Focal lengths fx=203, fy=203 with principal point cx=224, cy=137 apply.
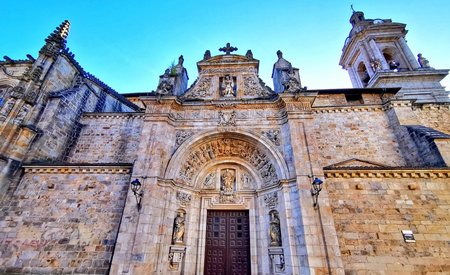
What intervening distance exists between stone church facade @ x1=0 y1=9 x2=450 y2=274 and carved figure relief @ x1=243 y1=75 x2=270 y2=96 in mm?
56

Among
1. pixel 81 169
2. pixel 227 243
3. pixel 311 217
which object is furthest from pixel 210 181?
pixel 81 169

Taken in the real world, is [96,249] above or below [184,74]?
below

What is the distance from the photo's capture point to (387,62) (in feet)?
71.2

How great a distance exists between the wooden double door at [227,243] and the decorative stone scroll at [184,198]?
110cm

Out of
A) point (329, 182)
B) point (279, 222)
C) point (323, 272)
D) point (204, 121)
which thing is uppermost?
point (204, 121)

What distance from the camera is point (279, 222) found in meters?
7.78

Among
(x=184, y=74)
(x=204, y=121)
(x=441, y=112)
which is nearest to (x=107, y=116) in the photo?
(x=184, y=74)

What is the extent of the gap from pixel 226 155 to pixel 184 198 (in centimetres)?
280

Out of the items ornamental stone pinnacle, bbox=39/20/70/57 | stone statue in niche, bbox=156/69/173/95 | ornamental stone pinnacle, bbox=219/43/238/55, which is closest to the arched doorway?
stone statue in niche, bbox=156/69/173/95

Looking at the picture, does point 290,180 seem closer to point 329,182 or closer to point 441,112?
point 329,182

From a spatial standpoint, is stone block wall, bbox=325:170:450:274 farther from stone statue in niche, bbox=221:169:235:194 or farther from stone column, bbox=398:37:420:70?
stone column, bbox=398:37:420:70

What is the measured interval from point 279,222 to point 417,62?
22.8 m

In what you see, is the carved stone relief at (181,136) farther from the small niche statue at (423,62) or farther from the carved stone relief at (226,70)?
the small niche statue at (423,62)

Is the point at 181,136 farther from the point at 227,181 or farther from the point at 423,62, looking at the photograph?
the point at 423,62
